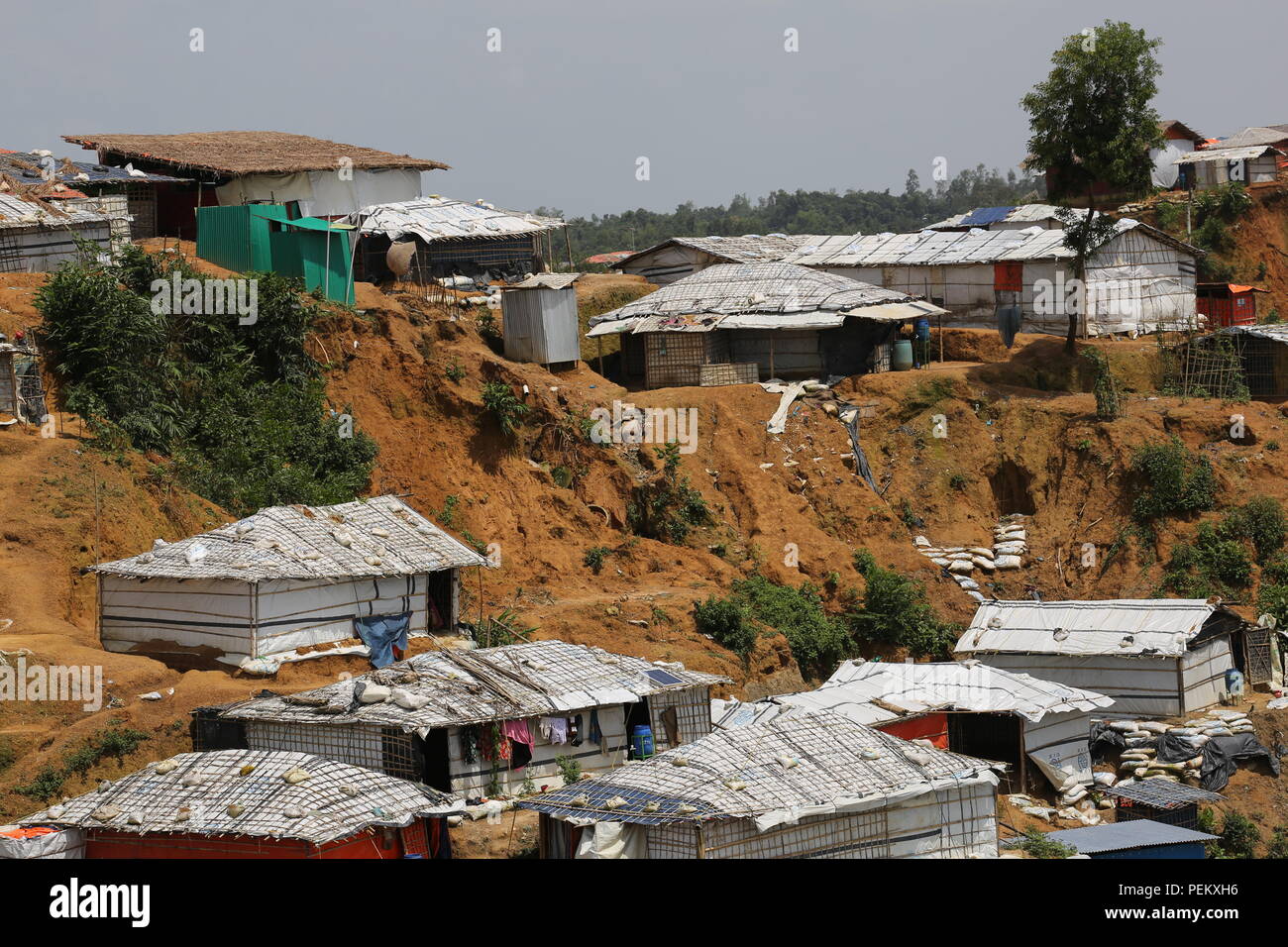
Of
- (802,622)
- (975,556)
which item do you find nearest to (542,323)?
(802,622)

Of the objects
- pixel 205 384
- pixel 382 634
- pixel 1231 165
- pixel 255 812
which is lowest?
pixel 255 812

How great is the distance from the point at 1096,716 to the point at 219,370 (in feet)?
52.4

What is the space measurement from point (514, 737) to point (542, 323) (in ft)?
48.9

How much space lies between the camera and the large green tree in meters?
33.0

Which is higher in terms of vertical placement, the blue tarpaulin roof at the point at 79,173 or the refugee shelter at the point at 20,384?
the blue tarpaulin roof at the point at 79,173

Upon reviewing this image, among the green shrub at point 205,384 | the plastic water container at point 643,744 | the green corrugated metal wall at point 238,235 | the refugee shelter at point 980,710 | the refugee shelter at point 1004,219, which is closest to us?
the plastic water container at point 643,744

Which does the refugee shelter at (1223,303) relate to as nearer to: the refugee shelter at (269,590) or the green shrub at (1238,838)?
the green shrub at (1238,838)

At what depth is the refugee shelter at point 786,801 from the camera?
14906mm

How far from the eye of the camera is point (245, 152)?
115 feet

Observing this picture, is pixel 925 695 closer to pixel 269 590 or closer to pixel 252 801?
pixel 269 590

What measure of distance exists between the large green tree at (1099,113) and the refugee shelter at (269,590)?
17940mm

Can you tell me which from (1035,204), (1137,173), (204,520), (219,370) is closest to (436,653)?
(204,520)

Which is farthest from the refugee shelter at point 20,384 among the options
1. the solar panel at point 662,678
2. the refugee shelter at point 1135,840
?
the refugee shelter at point 1135,840

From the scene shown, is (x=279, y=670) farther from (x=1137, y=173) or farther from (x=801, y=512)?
(x=1137, y=173)
